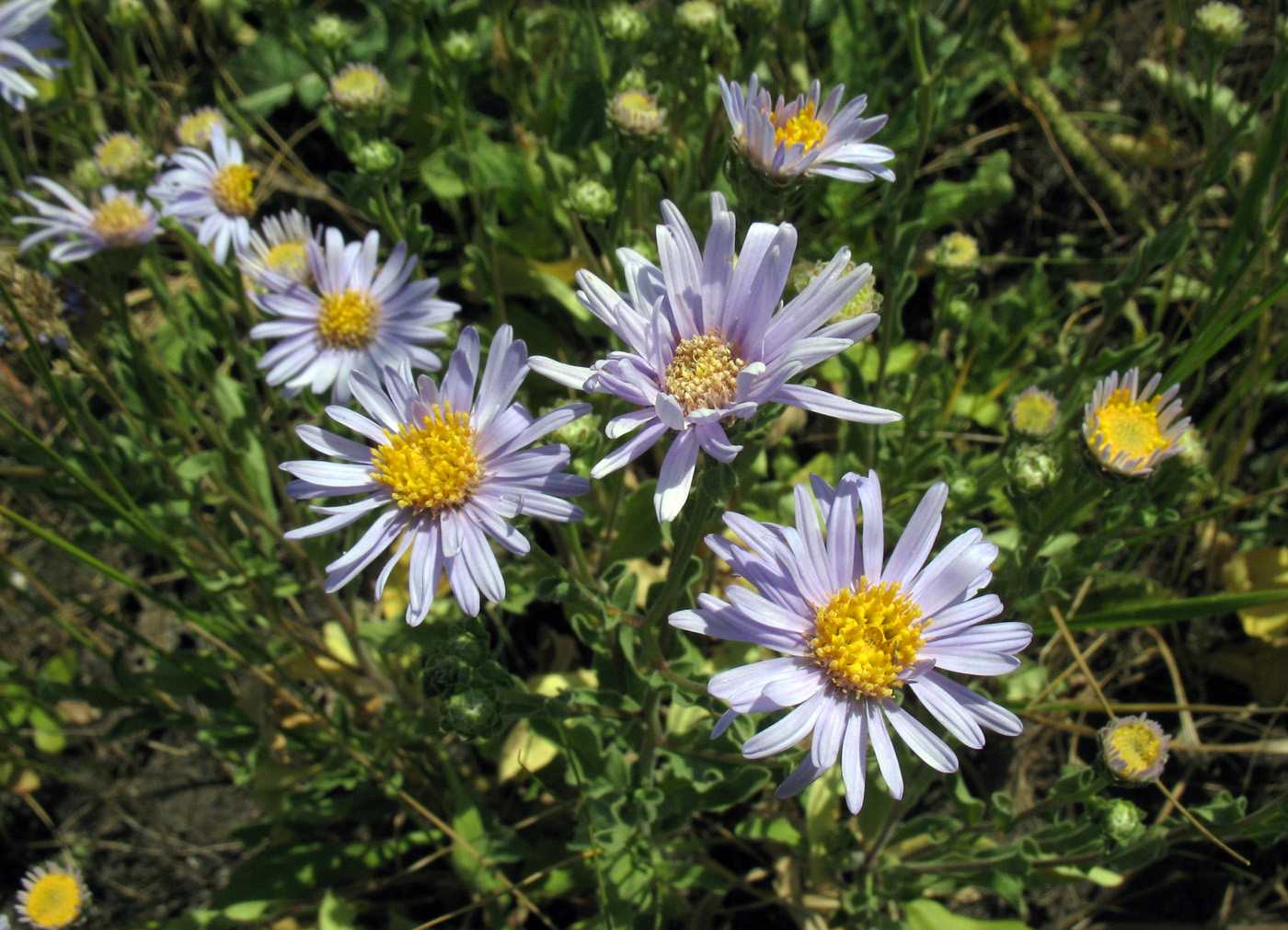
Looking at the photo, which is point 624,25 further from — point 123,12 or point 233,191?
point 123,12

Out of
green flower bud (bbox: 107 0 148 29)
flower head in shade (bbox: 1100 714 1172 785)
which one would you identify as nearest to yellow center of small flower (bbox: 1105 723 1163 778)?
flower head in shade (bbox: 1100 714 1172 785)

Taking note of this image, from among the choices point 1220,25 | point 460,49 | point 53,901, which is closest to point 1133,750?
point 1220,25

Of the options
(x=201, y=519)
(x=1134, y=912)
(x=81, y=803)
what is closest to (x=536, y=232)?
(x=201, y=519)

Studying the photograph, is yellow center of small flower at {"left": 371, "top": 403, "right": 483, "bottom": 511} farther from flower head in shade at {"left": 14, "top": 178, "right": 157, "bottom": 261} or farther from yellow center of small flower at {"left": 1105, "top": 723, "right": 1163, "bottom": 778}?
yellow center of small flower at {"left": 1105, "top": 723, "right": 1163, "bottom": 778}

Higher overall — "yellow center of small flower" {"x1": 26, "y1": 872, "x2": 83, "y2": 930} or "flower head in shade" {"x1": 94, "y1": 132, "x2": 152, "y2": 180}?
"flower head in shade" {"x1": 94, "y1": 132, "x2": 152, "y2": 180}

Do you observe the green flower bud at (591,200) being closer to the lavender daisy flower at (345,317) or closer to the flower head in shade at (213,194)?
the lavender daisy flower at (345,317)
